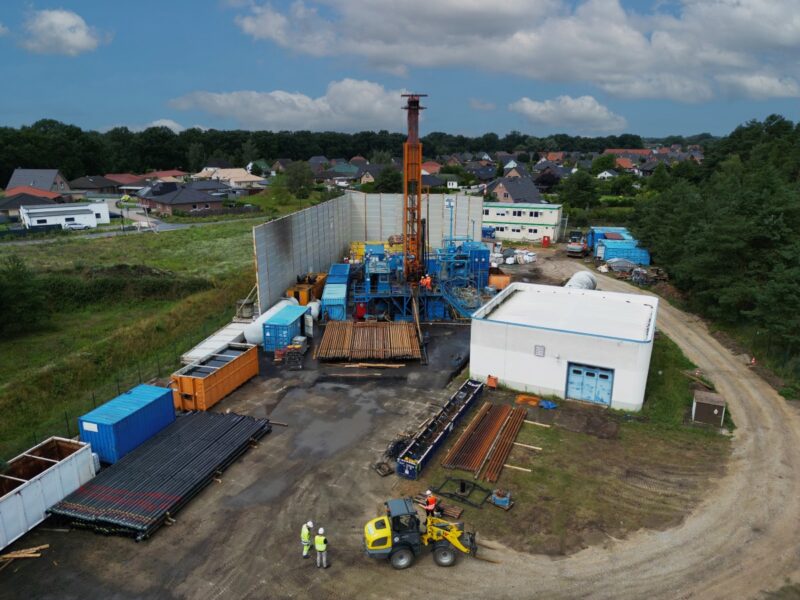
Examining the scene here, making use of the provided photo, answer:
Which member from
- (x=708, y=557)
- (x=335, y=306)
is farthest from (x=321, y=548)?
(x=335, y=306)

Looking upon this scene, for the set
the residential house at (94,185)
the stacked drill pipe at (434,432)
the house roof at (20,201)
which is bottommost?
the stacked drill pipe at (434,432)

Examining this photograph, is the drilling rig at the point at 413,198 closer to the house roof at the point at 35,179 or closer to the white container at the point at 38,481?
the white container at the point at 38,481

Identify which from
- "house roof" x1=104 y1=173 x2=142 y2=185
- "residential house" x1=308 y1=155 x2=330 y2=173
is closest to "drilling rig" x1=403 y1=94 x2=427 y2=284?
"house roof" x1=104 y1=173 x2=142 y2=185

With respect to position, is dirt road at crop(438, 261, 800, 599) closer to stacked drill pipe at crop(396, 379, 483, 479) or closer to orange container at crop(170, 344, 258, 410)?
stacked drill pipe at crop(396, 379, 483, 479)

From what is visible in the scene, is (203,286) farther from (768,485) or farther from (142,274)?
(768,485)

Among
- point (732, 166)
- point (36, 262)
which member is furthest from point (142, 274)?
point (732, 166)

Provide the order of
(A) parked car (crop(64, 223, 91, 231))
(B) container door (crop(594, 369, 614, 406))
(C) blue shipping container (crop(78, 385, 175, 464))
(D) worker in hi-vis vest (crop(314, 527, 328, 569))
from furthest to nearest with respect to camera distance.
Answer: (A) parked car (crop(64, 223, 91, 231)) < (B) container door (crop(594, 369, 614, 406)) < (C) blue shipping container (crop(78, 385, 175, 464)) < (D) worker in hi-vis vest (crop(314, 527, 328, 569))

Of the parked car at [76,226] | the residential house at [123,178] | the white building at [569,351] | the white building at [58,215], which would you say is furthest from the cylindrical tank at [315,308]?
the residential house at [123,178]
